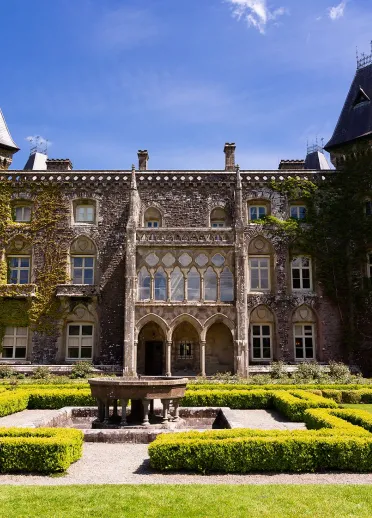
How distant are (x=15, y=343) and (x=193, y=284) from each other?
10.4 m

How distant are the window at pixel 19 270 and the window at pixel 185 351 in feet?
30.8

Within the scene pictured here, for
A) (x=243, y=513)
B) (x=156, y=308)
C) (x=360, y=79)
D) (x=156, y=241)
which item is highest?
(x=360, y=79)

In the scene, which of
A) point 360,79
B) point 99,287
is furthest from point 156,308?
point 360,79

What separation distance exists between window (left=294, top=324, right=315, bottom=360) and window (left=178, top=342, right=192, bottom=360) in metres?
5.89

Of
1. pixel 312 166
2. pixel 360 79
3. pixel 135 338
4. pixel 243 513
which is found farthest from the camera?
pixel 312 166

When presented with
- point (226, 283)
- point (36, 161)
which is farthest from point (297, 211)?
point (36, 161)

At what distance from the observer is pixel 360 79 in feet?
110

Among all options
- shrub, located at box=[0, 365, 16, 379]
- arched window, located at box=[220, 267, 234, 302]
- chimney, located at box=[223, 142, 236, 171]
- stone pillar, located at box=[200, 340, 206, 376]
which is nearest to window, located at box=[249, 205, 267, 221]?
chimney, located at box=[223, 142, 236, 171]

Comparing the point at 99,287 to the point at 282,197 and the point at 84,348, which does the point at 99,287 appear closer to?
Result: the point at 84,348

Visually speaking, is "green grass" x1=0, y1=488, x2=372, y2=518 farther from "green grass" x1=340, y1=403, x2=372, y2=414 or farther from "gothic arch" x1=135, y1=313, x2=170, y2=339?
"gothic arch" x1=135, y1=313, x2=170, y2=339

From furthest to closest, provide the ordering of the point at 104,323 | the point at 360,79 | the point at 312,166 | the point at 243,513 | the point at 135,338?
the point at 312,166 → the point at 360,79 → the point at 104,323 → the point at 135,338 → the point at 243,513

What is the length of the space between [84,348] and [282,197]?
1414cm

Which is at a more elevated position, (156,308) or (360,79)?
(360,79)

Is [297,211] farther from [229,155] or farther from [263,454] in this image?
[263,454]
